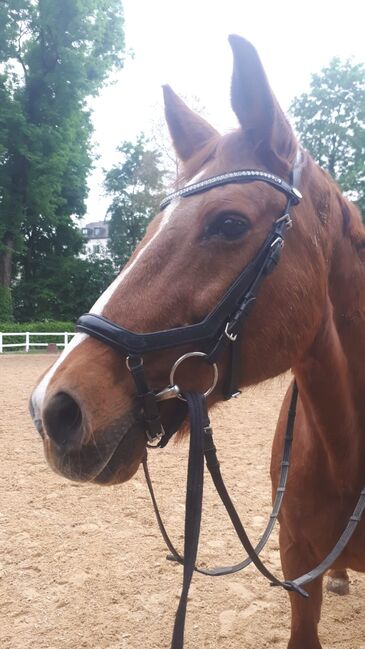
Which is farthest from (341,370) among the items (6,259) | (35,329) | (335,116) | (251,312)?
(335,116)

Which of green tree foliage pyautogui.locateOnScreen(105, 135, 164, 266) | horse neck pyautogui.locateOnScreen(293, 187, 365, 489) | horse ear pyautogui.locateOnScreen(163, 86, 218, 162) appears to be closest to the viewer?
horse neck pyautogui.locateOnScreen(293, 187, 365, 489)

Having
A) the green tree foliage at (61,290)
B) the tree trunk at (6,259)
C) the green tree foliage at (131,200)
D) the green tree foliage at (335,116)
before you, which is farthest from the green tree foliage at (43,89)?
the green tree foliage at (335,116)

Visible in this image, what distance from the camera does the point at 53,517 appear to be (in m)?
5.00

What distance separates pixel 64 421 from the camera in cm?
152

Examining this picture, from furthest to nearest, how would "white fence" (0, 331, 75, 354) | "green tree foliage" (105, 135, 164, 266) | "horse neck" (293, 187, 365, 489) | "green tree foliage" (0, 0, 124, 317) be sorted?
"green tree foliage" (105, 135, 164, 266)
"green tree foliage" (0, 0, 124, 317)
"white fence" (0, 331, 75, 354)
"horse neck" (293, 187, 365, 489)

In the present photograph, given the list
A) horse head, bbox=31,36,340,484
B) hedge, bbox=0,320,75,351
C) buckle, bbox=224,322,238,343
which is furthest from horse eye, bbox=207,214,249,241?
hedge, bbox=0,320,75,351

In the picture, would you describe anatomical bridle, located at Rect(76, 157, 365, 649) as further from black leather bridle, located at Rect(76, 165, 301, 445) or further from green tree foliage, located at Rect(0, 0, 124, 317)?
green tree foliage, located at Rect(0, 0, 124, 317)

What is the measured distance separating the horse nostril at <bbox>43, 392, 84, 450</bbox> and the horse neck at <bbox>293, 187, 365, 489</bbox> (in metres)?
1.06

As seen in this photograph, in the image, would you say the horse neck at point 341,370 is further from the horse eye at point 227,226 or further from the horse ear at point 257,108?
the horse eye at point 227,226

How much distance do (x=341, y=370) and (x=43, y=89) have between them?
3092 cm

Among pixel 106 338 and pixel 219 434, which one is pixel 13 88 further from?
pixel 106 338

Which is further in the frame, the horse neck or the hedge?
the hedge

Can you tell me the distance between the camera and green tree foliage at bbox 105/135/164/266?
3941 centimetres

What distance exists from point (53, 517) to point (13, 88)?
1147 inches
